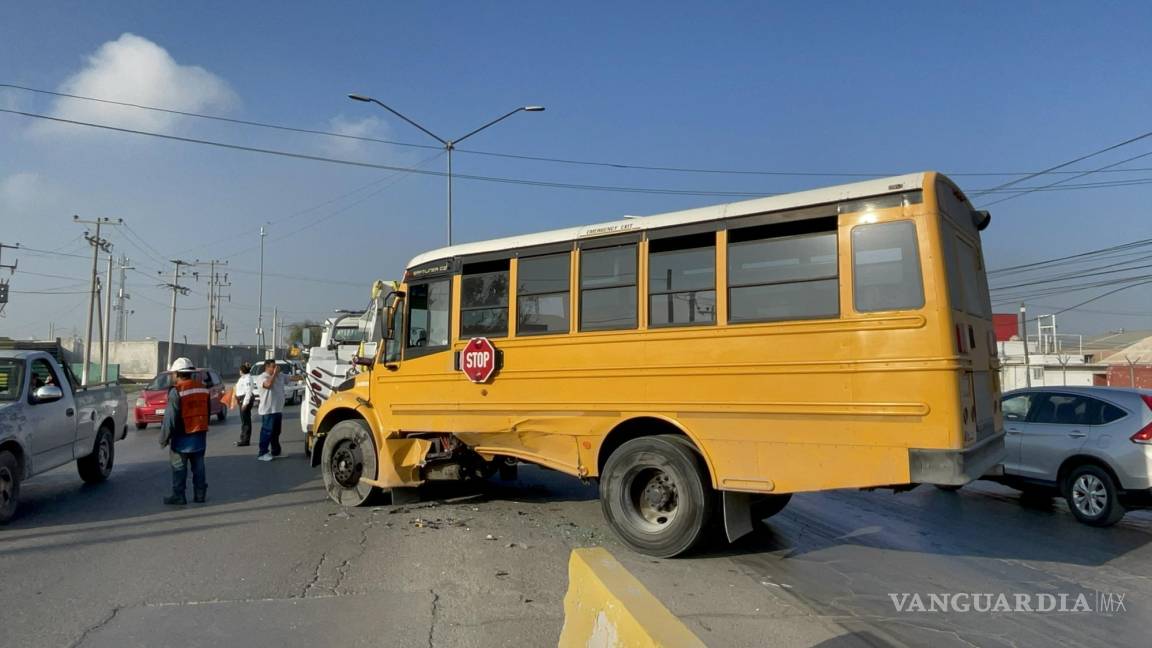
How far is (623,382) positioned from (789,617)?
235 cm

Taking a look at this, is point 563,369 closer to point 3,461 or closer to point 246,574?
point 246,574

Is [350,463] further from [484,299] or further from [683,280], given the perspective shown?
[683,280]

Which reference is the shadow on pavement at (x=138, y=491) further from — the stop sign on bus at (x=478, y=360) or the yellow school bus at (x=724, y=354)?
the stop sign on bus at (x=478, y=360)

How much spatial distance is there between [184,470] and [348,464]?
76.1 inches

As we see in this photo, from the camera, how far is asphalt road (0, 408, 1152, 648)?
462cm

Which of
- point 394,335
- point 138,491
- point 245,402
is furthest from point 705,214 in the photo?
point 245,402

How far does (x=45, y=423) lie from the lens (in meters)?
8.20

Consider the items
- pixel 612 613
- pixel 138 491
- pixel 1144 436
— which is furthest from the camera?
pixel 138 491

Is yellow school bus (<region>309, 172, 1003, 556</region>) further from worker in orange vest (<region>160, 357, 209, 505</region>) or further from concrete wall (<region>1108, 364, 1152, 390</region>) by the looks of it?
concrete wall (<region>1108, 364, 1152, 390</region>)

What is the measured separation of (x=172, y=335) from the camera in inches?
2136

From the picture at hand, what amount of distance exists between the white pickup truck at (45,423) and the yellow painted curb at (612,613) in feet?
23.0

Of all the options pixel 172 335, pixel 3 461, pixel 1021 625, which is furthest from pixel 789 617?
pixel 172 335

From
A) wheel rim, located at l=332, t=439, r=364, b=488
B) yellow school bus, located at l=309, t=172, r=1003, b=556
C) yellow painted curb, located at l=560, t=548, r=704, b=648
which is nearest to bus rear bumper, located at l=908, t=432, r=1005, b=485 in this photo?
yellow school bus, located at l=309, t=172, r=1003, b=556

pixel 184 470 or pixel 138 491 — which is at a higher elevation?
pixel 184 470
